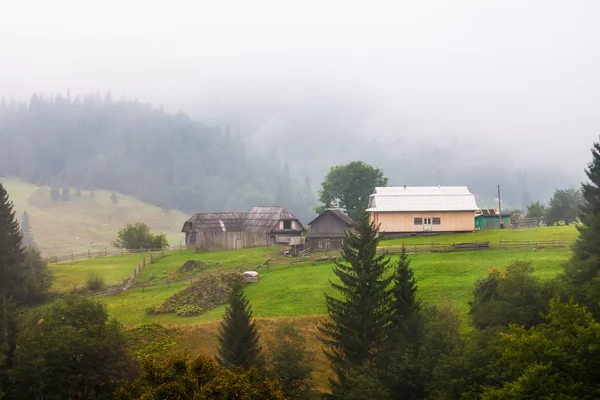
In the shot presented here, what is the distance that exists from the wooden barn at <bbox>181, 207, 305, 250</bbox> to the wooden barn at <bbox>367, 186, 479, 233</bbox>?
12175 mm

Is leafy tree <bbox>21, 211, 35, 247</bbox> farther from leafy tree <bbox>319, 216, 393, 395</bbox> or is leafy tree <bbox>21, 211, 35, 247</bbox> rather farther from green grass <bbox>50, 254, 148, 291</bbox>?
leafy tree <bbox>319, 216, 393, 395</bbox>

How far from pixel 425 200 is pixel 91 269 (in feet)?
141

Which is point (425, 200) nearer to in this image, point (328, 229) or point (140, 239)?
point (328, 229)

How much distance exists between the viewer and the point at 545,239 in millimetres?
46844

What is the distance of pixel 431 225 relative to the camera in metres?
58.6

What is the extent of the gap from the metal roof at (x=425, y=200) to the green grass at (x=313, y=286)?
15286mm

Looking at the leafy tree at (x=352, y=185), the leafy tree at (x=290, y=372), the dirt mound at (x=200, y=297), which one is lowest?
the leafy tree at (x=290, y=372)

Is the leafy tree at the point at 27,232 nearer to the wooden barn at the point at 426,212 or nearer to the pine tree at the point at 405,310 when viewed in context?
the wooden barn at the point at 426,212

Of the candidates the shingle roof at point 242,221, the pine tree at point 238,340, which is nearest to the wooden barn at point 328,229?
the shingle roof at point 242,221

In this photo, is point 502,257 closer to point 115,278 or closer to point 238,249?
point 238,249

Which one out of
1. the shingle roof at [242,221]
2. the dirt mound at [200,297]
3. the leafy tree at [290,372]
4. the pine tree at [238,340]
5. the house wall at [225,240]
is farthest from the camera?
the shingle roof at [242,221]

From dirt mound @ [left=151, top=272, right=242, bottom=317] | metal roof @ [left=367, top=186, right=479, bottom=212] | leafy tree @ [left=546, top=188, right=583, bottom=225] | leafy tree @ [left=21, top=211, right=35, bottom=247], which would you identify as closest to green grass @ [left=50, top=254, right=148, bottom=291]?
dirt mound @ [left=151, top=272, right=242, bottom=317]

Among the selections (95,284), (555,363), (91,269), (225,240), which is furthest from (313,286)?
(91,269)

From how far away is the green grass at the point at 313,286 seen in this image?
113 ft
